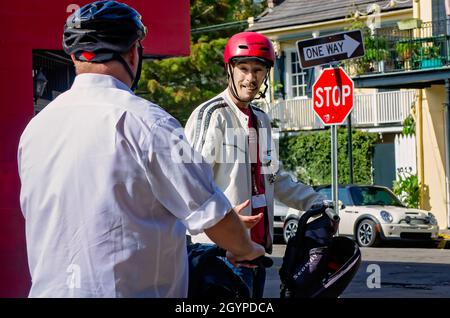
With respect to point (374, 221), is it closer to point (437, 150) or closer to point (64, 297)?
point (437, 150)

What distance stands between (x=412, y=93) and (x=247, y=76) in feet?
86.1

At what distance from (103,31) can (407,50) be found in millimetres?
25541

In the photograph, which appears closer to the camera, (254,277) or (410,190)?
(254,277)

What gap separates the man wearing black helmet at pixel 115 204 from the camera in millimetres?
3061

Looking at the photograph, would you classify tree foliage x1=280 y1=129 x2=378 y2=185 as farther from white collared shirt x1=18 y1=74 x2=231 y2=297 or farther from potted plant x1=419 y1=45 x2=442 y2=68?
white collared shirt x1=18 y1=74 x2=231 y2=297

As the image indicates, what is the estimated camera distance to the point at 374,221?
22.9 meters

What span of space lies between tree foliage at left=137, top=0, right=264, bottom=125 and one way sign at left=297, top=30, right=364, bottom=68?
70.6 ft

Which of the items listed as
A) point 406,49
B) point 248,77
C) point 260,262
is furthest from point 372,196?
point 260,262

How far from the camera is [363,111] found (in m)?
33.2

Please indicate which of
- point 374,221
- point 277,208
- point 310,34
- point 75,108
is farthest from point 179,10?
point 310,34

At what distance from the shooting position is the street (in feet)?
41.8

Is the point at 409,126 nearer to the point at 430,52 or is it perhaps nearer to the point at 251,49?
the point at 430,52

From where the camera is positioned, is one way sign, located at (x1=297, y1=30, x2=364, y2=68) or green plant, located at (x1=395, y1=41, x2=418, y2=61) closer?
one way sign, located at (x1=297, y1=30, x2=364, y2=68)

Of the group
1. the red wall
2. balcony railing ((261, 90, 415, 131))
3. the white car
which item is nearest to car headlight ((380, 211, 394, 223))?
the white car
